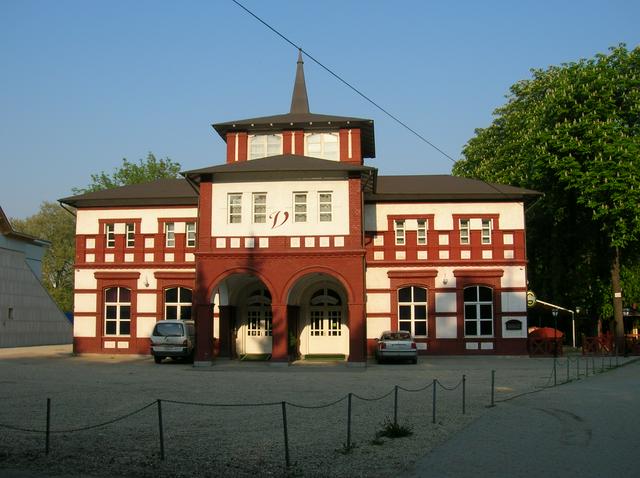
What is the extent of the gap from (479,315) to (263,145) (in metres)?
13.6

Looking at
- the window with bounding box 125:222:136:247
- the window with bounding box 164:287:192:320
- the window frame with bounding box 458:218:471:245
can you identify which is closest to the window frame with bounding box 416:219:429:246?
the window frame with bounding box 458:218:471:245

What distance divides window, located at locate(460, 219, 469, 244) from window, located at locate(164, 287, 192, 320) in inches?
529

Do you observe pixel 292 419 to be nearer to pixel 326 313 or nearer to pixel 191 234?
pixel 326 313

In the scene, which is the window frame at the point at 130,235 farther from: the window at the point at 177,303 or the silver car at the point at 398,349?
the silver car at the point at 398,349

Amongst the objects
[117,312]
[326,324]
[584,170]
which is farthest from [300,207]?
[584,170]

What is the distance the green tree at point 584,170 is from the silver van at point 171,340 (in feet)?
62.0

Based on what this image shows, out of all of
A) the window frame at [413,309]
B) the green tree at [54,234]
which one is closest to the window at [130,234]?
the window frame at [413,309]

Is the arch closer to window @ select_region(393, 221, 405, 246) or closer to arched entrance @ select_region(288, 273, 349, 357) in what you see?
arched entrance @ select_region(288, 273, 349, 357)

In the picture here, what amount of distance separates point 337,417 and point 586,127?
25.4 metres

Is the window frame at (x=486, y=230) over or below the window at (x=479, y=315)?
over

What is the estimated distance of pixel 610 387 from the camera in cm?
1995

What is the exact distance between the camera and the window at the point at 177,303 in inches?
1388

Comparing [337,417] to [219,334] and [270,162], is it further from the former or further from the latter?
[219,334]

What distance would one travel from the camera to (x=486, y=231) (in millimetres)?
34750
